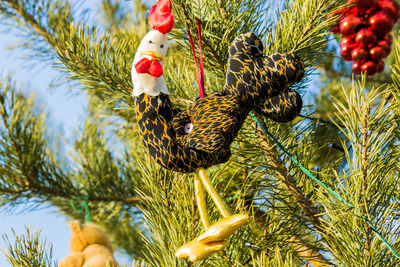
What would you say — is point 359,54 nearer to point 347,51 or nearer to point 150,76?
point 347,51

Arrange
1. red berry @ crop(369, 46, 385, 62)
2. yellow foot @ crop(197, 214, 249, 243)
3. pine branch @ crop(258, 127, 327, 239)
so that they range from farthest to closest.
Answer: red berry @ crop(369, 46, 385, 62), pine branch @ crop(258, 127, 327, 239), yellow foot @ crop(197, 214, 249, 243)

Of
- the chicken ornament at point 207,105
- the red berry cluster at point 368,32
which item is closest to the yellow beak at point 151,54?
the chicken ornament at point 207,105

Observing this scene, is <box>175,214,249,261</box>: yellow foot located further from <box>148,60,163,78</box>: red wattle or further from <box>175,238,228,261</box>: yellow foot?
<box>148,60,163,78</box>: red wattle

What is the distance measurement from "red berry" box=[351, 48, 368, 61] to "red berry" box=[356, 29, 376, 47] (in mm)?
13

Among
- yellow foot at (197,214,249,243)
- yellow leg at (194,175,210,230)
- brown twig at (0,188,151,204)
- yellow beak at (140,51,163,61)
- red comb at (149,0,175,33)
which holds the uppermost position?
red comb at (149,0,175,33)

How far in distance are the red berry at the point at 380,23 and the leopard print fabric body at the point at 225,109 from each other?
326 mm

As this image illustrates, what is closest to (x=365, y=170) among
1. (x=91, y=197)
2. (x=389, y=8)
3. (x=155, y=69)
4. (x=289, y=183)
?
(x=289, y=183)

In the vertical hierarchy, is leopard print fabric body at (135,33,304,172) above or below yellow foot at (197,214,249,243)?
above

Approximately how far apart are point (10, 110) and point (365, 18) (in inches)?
30.5

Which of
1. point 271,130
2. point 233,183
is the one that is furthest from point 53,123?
point 271,130

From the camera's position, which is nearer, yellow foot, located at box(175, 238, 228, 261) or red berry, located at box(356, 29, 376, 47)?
yellow foot, located at box(175, 238, 228, 261)

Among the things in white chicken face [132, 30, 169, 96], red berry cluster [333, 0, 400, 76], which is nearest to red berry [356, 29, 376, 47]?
red berry cluster [333, 0, 400, 76]

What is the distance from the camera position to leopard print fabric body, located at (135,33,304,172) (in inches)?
23.0

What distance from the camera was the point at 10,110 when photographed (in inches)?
42.7
